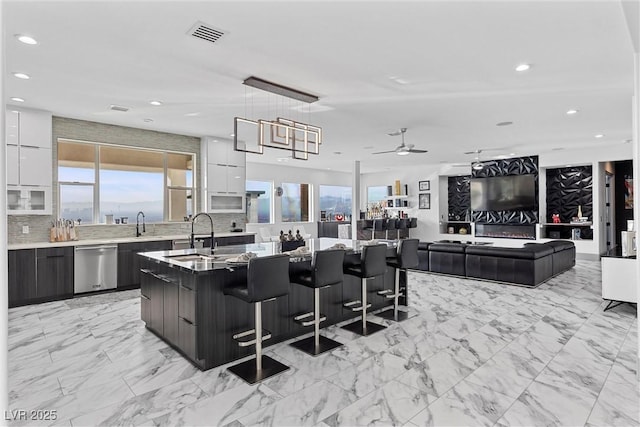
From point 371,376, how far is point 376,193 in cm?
1283

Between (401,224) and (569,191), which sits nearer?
(569,191)

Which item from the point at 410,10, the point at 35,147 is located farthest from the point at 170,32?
the point at 35,147

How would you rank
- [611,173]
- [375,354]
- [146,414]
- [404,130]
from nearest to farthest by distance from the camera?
[146,414] → [375,354] → [404,130] → [611,173]

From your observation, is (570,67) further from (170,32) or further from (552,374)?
(170,32)

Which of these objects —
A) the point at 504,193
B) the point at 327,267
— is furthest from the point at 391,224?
the point at 327,267

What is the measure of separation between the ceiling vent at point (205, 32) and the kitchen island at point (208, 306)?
198cm

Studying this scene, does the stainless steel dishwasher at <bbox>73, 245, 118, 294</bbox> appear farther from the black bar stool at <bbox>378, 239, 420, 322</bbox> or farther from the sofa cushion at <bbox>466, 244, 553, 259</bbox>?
the sofa cushion at <bbox>466, 244, 553, 259</bbox>

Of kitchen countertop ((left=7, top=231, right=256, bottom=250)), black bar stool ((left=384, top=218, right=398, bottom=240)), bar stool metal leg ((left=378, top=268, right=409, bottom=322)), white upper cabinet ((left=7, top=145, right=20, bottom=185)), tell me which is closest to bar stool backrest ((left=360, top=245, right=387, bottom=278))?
bar stool metal leg ((left=378, top=268, right=409, bottom=322))

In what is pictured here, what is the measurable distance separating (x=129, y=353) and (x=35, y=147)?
3897mm

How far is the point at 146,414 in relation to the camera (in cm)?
248

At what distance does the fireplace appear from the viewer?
34.4ft

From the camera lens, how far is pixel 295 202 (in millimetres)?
13391

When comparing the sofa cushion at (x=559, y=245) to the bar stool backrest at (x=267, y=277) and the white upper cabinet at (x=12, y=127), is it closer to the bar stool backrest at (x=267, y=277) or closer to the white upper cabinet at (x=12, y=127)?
the bar stool backrest at (x=267, y=277)

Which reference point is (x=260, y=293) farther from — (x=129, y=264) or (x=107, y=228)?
(x=107, y=228)
